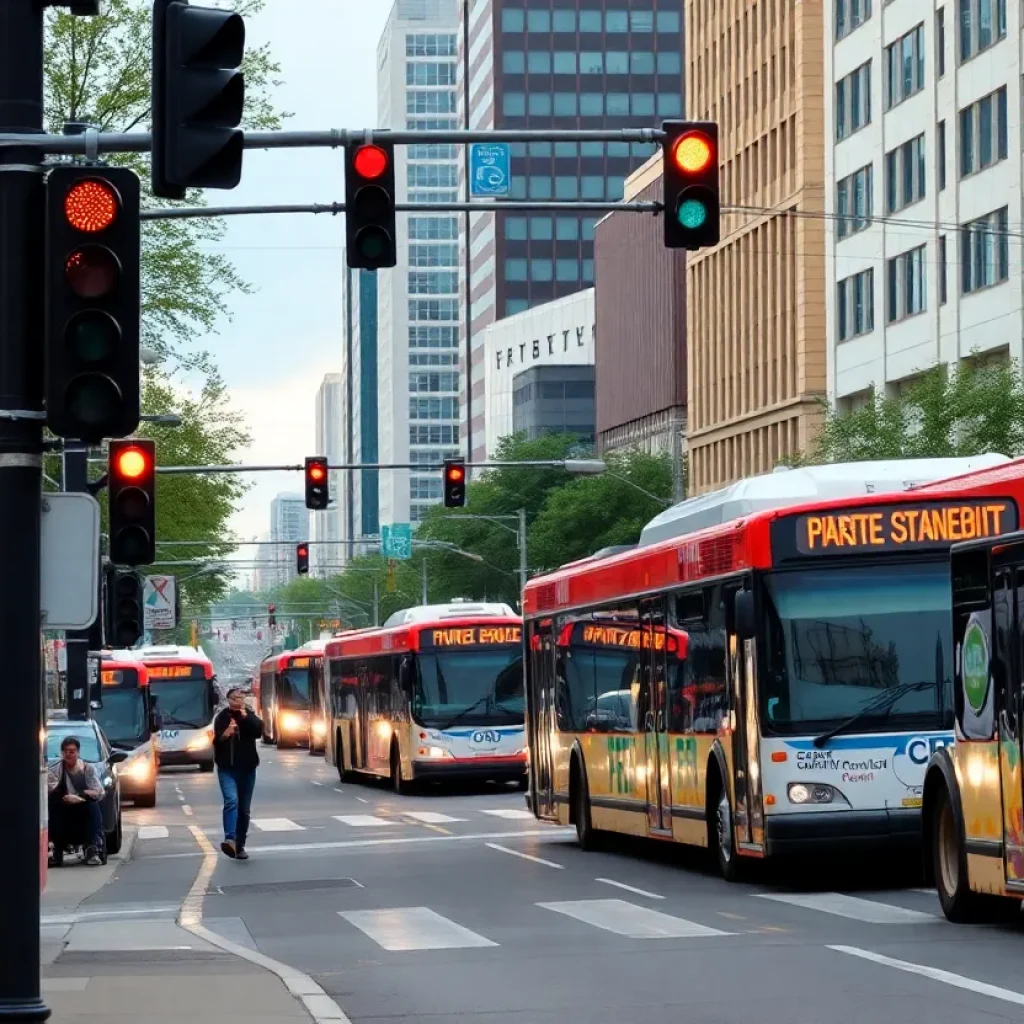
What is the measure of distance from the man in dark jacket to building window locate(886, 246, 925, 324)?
5156cm

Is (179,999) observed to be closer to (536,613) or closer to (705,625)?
(705,625)

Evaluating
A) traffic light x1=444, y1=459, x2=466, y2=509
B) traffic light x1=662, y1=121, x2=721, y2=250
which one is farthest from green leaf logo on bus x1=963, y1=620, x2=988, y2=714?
traffic light x1=444, y1=459, x2=466, y2=509

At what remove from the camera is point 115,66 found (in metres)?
53.1

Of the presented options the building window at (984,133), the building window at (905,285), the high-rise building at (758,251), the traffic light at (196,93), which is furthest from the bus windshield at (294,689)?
the traffic light at (196,93)

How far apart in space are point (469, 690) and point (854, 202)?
146 feet

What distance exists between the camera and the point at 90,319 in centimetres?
995

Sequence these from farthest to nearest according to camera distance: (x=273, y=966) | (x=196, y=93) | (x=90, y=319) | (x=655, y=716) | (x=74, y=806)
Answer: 1. (x=74, y=806)
2. (x=655, y=716)
3. (x=273, y=966)
4. (x=196, y=93)
5. (x=90, y=319)

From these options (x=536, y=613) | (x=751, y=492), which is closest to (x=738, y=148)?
(x=536, y=613)

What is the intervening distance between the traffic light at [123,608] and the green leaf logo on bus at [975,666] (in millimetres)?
12837

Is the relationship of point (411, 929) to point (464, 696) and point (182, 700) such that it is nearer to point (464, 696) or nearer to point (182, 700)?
point (464, 696)

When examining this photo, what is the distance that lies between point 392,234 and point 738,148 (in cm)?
8429

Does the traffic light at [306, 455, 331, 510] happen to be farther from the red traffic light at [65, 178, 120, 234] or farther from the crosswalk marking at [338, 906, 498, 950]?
the red traffic light at [65, 178, 120, 234]

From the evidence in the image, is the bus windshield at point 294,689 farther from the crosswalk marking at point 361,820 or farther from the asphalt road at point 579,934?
the asphalt road at point 579,934

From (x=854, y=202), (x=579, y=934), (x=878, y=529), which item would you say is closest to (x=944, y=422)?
(x=854, y=202)
